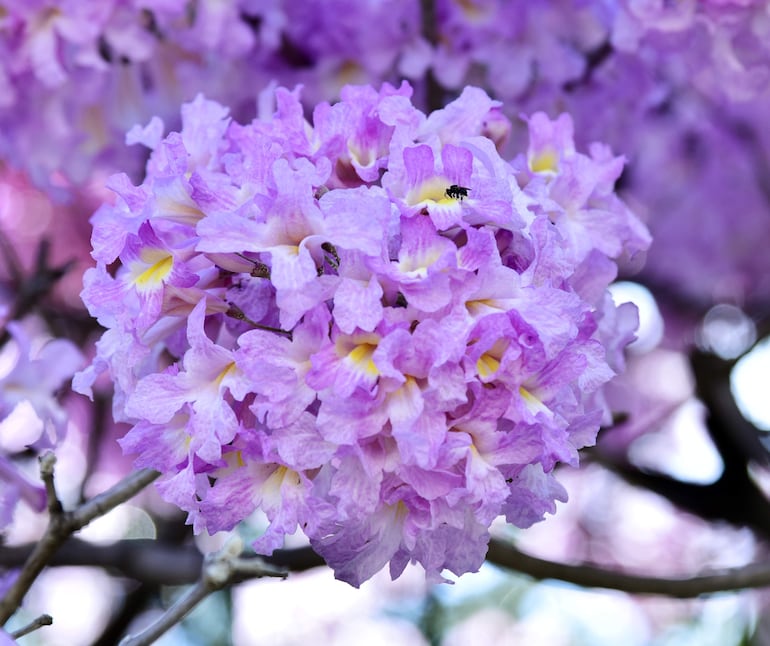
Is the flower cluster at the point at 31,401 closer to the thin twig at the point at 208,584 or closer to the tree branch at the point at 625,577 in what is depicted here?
the thin twig at the point at 208,584

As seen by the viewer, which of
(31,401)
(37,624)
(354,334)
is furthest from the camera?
(31,401)

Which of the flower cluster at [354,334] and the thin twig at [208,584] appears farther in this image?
the thin twig at [208,584]

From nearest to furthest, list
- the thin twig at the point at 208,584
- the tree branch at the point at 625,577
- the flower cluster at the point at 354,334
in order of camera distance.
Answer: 1. the flower cluster at the point at 354,334
2. the thin twig at the point at 208,584
3. the tree branch at the point at 625,577

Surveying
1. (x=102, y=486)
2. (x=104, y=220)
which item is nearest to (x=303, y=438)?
(x=104, y=220)

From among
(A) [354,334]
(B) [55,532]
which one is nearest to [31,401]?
(B) [55,532]

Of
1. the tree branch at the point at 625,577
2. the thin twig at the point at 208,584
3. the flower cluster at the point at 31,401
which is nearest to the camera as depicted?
the thin twig at the point at 208,584

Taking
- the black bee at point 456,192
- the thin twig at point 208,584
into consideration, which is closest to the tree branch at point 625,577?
the thin twig at point 208,584

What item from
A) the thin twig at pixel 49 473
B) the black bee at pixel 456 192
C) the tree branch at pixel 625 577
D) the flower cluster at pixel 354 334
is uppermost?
the black bee at pixel 456 192

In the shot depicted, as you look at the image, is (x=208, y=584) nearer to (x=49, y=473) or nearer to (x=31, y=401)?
(x=49, y=473)
